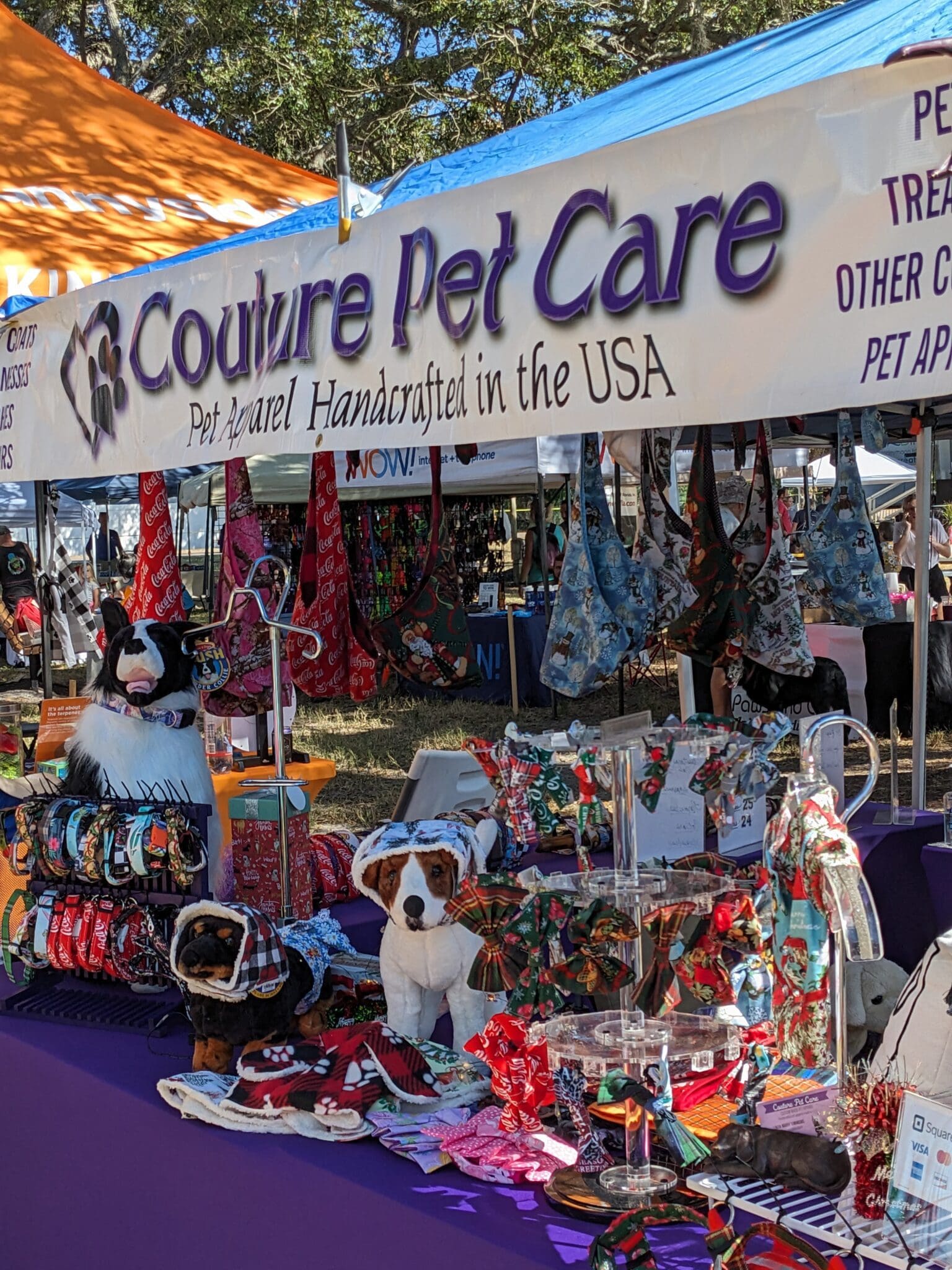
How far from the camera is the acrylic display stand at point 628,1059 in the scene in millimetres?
1659

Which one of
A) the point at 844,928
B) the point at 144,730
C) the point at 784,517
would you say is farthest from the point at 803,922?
the point at 784,517

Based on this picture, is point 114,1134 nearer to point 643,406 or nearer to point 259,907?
point 259,907

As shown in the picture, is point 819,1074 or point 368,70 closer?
point 819,1074

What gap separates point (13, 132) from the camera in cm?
442

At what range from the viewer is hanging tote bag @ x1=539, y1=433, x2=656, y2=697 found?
291cm

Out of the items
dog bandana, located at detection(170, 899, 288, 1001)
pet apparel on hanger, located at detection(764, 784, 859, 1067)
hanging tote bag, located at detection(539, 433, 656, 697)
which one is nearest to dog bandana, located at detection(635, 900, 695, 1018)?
pet apparel on hanger, located at detection(764, 784, 859, 1067)

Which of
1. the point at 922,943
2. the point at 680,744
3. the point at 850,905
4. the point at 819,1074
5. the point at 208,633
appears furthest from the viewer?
the point at 208,633

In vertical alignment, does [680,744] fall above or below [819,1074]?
above

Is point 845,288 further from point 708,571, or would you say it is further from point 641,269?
point 708,571

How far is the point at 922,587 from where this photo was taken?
117 inches

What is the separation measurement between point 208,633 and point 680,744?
1.40 meters

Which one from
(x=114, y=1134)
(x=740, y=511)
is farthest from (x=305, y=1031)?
(x=740, y=511)

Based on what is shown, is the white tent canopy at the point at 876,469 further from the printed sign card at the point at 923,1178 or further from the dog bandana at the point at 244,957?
the printed sign card at the point at 923,1178

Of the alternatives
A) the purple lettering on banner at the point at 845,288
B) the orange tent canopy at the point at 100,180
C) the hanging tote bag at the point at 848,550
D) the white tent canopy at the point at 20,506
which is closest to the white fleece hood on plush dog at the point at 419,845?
the purple lettering on banner at the point at 845,288
